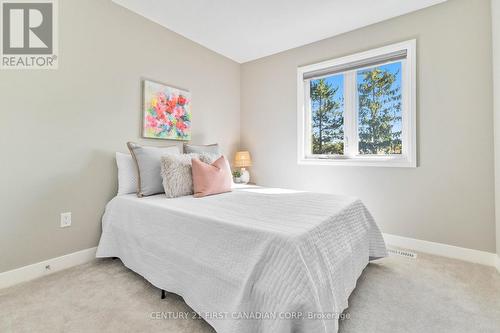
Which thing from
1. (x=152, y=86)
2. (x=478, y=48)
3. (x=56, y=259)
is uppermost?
(x=478, y=48)

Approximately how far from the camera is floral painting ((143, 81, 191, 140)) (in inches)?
101

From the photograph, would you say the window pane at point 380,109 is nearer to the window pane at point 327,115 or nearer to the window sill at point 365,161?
the window sill at point 365,161

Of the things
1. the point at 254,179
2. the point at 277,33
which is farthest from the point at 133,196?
the point at 277,33

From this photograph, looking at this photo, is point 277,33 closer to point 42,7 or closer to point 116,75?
point 116,75

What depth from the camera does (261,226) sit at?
1.27 metres

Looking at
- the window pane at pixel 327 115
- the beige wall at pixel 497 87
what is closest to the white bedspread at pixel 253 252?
the beige wall at pixel 497 87

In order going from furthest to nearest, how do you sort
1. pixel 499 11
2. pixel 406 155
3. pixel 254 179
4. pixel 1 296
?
pixel 254 179, pixel 406 155, pixel 499 11, pixel 1 296

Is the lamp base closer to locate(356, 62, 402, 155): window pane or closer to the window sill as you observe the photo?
the window sill

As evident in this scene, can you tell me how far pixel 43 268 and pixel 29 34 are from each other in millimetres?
1883

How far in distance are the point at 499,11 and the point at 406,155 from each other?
134cm

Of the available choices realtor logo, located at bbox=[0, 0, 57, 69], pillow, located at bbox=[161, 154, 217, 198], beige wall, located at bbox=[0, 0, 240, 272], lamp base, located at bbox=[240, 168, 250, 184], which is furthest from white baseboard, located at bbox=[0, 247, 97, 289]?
lamp base, located at bbox=[240, 168, 250, 184]

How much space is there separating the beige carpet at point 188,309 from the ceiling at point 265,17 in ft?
8.28

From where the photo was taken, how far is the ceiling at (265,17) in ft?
7.63

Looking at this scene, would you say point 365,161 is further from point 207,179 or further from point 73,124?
point 73,124
